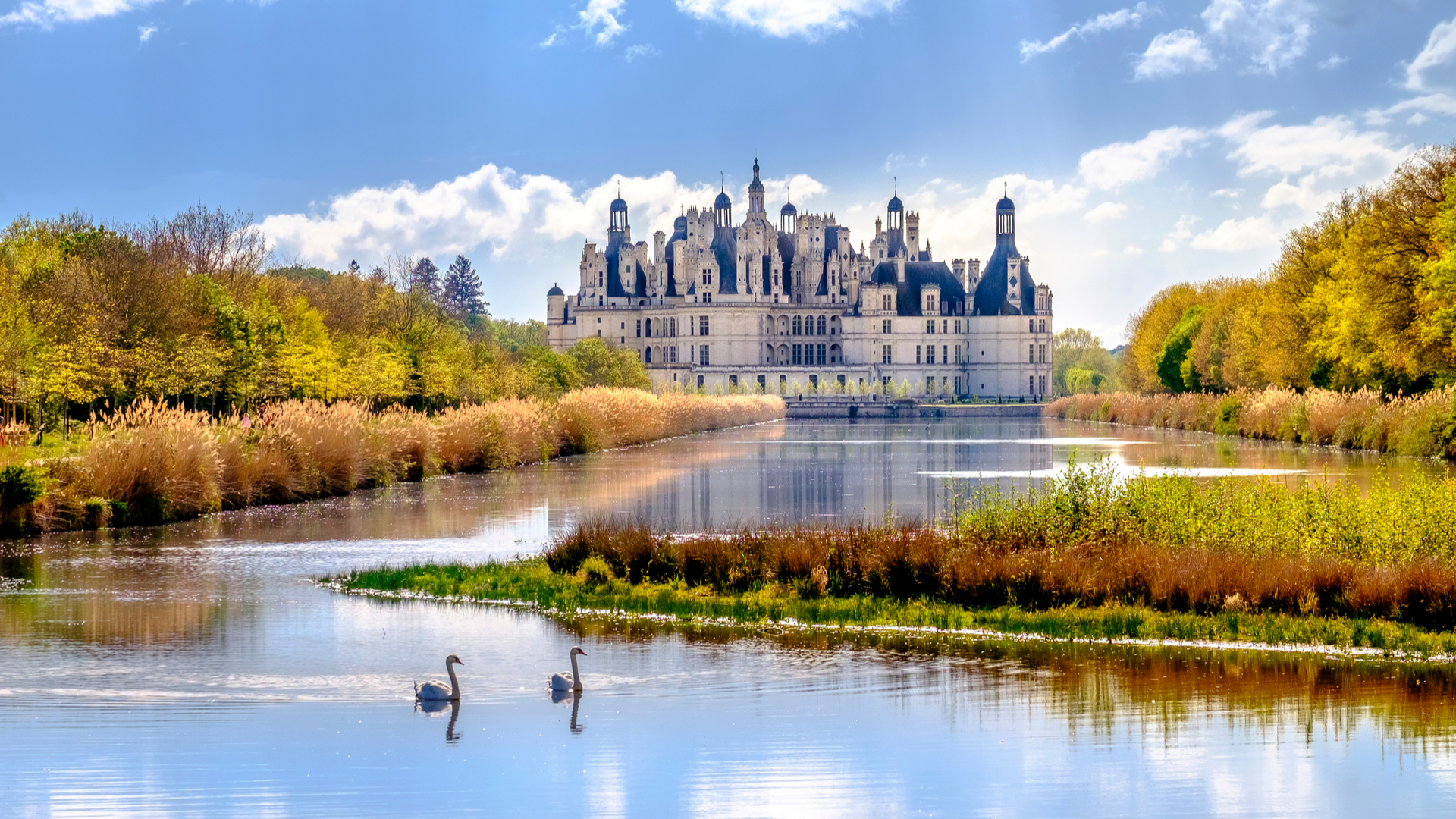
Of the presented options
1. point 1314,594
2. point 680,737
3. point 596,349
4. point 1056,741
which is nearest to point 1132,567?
point 1314,594

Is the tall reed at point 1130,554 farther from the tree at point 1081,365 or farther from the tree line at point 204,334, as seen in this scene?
the tree at point 1081,365

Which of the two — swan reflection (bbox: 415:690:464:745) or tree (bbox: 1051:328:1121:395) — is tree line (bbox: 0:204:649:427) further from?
tree (bbox: 1051:328:1121:395)

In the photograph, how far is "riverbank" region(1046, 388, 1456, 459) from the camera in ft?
127

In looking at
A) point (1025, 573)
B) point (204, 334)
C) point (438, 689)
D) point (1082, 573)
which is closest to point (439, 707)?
point (438, 689)

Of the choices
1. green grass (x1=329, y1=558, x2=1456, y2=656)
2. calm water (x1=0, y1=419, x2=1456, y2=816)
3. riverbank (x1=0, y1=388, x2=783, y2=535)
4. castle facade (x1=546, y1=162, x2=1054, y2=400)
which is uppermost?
castle facade (x1=546, y1=162, x2=1054, y2=400)

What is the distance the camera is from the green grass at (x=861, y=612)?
13.6 metres

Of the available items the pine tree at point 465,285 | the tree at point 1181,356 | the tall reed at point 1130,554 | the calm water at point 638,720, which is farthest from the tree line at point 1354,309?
the pine tree at point 465,285

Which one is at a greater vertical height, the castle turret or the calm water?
the castle turret

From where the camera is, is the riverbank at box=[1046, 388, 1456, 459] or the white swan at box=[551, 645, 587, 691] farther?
the riverbank at box=[1046, 388, 1456, 459]

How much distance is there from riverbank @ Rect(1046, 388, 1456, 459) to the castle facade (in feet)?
198

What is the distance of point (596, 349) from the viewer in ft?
264

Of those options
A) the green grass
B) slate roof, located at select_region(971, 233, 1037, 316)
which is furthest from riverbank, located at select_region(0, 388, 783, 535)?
slate roof, located at select_region(971, 233, 1037, 316)

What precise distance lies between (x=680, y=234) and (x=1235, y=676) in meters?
142

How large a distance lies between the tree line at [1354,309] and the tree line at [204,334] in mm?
24639
